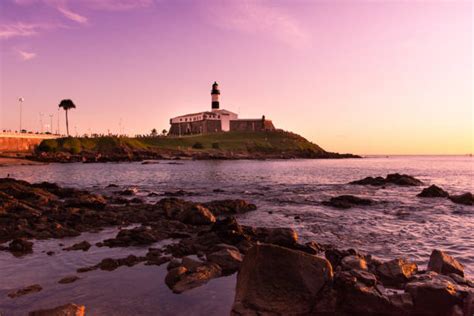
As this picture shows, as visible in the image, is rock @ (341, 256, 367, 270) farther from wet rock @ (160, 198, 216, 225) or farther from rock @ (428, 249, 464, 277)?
wet rock @ (160, 198, 216, 225)

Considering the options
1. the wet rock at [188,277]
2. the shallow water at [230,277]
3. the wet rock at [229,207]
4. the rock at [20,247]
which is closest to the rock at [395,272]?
the shallow water at [230,277]

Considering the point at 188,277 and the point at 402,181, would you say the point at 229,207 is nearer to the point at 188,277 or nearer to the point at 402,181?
the point at 188,277

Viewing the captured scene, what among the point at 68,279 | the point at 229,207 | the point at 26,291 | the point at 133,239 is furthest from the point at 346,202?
the point at 26,291

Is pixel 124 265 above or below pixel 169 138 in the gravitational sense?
below

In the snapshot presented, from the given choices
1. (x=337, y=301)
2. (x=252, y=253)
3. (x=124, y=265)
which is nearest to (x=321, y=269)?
(x=337, y=301)

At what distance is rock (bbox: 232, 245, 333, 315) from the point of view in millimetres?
8391

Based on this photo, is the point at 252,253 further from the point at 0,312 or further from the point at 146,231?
the point at 146,231

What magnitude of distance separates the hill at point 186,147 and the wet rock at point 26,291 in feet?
319

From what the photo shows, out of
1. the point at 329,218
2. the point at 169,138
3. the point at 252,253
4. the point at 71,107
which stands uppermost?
the point at 71,107

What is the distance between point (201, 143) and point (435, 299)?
148059 millimetres

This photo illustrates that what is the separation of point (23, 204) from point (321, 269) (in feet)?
67.6

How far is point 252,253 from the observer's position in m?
9.12

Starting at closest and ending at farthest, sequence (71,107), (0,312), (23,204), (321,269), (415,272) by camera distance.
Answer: (0,312) < (321,269) < (415,272) < (23,204) < (71,107)

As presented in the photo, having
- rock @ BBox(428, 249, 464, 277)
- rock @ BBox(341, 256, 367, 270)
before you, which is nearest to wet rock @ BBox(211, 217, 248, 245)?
rock @ BBox(341, 256, 367, 270)
